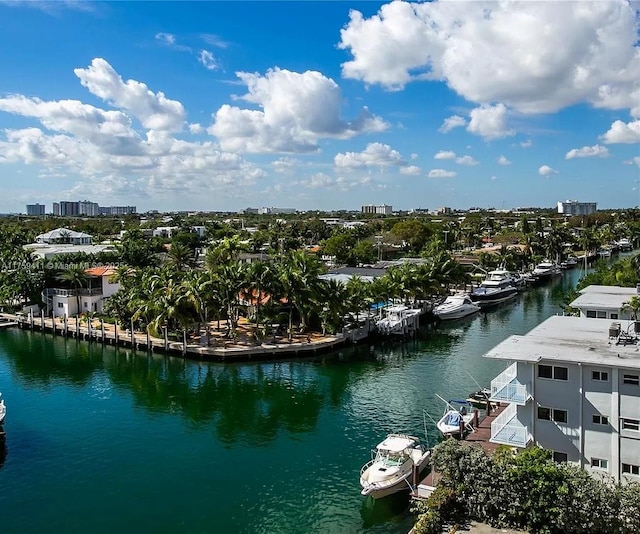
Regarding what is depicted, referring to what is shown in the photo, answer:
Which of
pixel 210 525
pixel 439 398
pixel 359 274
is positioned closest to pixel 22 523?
pixel 210 525

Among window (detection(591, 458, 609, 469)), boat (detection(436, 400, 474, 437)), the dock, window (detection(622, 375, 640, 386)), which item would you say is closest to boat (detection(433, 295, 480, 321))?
the dock

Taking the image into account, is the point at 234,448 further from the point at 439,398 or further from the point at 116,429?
the point at 439,398

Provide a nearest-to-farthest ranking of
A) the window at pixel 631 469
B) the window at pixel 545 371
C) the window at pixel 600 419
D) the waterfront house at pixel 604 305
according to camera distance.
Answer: the window at pixel 631 469, the window at pixel 600 419, the window at pixel 545 371, the waterfront house at pixel 604 305

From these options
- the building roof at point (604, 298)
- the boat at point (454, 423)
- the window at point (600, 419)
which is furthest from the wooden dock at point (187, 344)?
the window at point (600, 419)

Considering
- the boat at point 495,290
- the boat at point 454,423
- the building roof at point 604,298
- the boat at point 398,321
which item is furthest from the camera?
the boat at point 495,290

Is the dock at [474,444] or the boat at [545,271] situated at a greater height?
the boat at [545,271]

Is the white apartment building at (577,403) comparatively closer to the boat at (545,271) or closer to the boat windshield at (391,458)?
the boat windshield at (391,458)
